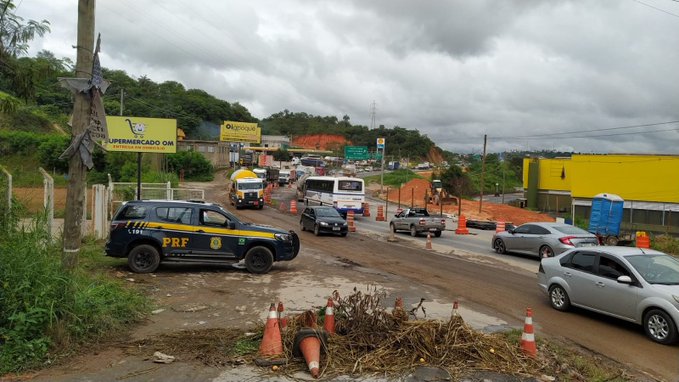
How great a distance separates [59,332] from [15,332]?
0.48m

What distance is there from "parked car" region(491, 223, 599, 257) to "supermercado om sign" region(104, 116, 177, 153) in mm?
17968

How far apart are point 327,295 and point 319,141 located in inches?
7129

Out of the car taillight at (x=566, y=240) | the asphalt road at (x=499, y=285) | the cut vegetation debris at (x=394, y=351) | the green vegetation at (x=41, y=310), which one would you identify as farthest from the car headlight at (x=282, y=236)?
the car taillight at (x=566, y=240)

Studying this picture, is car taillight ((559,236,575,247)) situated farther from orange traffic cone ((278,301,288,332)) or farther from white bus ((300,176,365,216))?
white bus ((300,176,365,216))

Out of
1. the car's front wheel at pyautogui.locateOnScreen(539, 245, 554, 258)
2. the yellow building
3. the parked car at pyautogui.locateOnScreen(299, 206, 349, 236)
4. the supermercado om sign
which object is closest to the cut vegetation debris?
the car's front wheel at pyautogui.locateOnScreen(539, 245, 554, 258)

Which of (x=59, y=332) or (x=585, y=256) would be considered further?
(x=585, y=256)

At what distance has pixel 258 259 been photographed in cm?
1365

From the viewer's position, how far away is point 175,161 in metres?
70.2

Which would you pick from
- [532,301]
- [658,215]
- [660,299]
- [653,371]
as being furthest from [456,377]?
[658,215]

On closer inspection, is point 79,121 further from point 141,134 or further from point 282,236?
point 141,134

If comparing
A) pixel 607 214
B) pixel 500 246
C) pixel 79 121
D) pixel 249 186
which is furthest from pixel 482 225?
pixel 79 121

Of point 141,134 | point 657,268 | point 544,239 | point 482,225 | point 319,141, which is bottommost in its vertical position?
point 482,225

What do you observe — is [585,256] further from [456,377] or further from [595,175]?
[595,175]

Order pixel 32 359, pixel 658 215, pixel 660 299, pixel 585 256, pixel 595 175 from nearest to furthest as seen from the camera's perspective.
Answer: pixel 32 359, pixel 660 299, pixel 585 256, pixel 658 215, pixel 595 175
